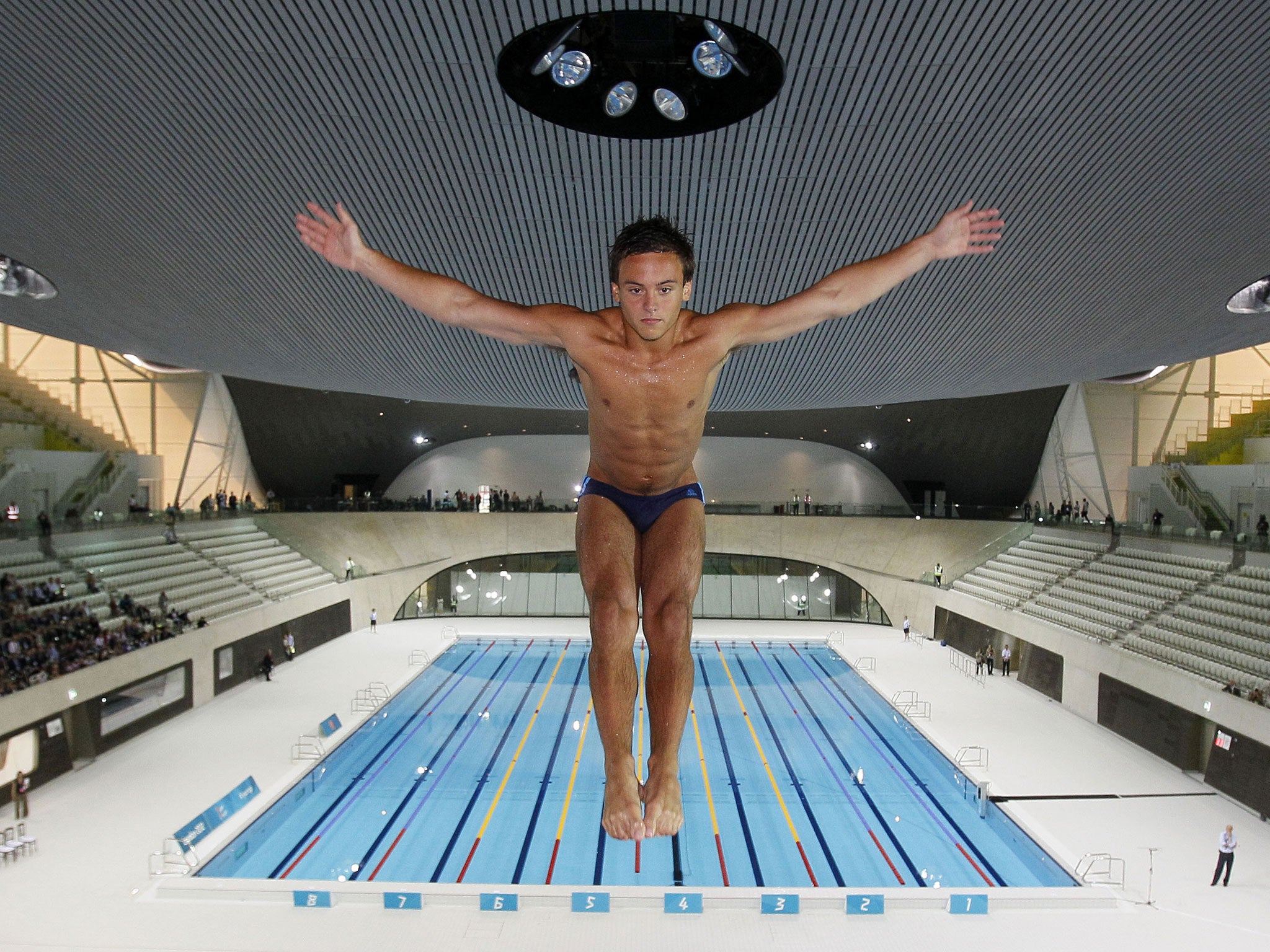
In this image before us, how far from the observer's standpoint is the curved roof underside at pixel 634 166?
19.7 ft

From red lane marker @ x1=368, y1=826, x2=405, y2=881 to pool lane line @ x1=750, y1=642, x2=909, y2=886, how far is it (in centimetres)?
626

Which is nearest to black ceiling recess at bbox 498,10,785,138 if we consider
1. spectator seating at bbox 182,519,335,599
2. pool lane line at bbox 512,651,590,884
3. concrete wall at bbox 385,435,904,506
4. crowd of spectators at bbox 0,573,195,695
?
pool lane line at bbox 512,651,590,884

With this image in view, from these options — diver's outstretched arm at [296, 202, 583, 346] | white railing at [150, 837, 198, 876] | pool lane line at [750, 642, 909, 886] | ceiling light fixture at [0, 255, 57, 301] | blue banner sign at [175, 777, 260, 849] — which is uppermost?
ceiling light fixture at [0, 255, 57, 301]

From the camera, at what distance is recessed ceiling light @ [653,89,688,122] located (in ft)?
21.7

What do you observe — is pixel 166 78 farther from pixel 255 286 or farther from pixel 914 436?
pixel 914 436

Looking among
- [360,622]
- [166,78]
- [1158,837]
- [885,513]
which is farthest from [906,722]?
[360,622]

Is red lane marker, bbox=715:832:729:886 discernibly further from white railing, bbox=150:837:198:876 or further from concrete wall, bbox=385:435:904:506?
concrete wall, bbox=385:435:904:506

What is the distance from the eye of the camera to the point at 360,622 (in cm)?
2594

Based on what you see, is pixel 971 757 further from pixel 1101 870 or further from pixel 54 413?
pixel 54 413

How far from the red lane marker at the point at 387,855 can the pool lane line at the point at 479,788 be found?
65cm

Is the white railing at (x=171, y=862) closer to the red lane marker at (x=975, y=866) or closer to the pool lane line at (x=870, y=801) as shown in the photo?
the pool lane line at (x=870, y=801)

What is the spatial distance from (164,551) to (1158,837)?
20.5 m

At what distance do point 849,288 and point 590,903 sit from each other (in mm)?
7665

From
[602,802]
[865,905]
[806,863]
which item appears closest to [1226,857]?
[865,905]
